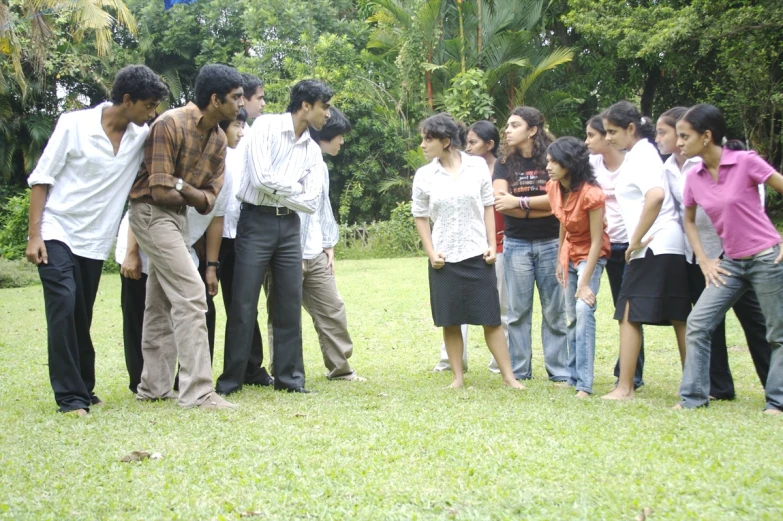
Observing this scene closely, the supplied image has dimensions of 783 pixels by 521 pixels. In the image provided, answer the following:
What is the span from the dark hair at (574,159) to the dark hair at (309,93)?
161 cm

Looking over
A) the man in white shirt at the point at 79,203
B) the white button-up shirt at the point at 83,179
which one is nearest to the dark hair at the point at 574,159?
the man in white shirt at the point at 79,203

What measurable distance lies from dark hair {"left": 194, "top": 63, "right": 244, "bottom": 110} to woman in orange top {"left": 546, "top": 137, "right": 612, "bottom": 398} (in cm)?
219

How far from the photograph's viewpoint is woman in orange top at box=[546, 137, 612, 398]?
5.83 m

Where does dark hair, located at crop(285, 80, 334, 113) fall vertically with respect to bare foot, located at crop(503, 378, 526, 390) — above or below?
above

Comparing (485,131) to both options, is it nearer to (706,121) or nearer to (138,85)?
(706,121)

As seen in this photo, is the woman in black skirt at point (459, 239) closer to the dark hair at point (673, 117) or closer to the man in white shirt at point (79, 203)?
the dark hair at point (673, 117)

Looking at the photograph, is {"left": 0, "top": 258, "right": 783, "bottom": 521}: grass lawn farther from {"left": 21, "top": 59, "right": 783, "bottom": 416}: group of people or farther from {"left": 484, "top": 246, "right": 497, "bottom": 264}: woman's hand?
{"left": 484, "top": 246, "right": 497, "bottom": 264}: woman's hand

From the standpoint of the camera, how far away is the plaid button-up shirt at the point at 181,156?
5.30 m

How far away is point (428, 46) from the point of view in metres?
23.9

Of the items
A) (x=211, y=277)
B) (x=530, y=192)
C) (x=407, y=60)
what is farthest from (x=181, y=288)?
(x=407, y=60)

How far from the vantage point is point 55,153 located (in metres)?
5.23

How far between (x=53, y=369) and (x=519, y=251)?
11.2ft

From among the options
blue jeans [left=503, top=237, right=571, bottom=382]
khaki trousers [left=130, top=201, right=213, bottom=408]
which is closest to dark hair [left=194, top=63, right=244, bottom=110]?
khaki trousers [left=130, top=201, right=213, bottom=408]

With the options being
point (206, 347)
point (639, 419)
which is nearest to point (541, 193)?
point (639, 419)
